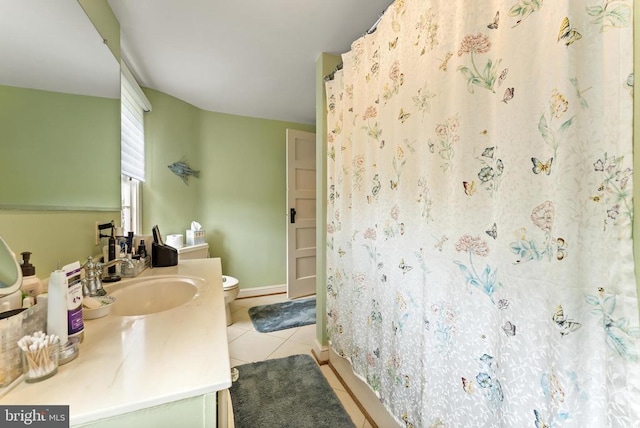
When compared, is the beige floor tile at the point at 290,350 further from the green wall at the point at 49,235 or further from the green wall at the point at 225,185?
the green wall at the point at 49,235

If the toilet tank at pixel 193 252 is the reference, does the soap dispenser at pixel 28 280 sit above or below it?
above

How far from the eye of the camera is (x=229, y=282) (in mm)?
2418

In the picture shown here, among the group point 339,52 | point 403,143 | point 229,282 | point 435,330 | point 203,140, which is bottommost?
point 229,282

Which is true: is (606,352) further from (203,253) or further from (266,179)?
(266,179)

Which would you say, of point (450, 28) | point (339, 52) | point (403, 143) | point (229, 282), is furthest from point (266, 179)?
point (450, 28)

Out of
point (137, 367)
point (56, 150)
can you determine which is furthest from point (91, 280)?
point (137, 367)

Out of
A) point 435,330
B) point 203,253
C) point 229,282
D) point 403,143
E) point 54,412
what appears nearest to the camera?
point 54,412

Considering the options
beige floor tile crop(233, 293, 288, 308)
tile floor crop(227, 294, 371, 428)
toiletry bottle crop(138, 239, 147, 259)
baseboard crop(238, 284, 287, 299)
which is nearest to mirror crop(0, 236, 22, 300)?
toiletry bottle crop(138, 239, 147, 259)

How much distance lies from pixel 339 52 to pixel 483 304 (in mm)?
1846

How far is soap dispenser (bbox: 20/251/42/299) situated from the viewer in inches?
28.0

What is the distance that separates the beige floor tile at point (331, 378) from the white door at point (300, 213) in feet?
3.75

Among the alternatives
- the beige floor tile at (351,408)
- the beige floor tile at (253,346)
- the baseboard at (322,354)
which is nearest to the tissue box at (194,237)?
the beige floor tile at (253,346)

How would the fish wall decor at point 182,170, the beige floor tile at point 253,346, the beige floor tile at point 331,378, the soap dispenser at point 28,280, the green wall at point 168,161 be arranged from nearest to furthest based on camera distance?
the soap dispenser at point 28,280
the beige floor tile at point 331,378
the beige floor tile at point 253,346
the green wall at point 168,161
the fish wall decor at point 182,170

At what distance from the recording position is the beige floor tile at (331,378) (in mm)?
1663
